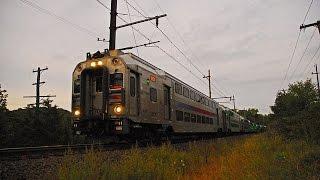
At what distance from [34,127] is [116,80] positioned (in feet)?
55.0

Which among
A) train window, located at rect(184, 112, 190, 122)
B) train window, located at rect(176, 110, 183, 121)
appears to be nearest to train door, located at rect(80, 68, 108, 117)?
train window, located at rect(176, 110, 183, 121)

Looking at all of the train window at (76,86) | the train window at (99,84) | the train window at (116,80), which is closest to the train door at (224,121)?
the train window at (99,84)

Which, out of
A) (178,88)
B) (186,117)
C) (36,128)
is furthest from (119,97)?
(36,128)

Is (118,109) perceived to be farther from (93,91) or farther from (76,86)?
(76,86)

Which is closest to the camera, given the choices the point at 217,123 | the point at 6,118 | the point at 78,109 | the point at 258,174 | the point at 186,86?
the point at 258,174

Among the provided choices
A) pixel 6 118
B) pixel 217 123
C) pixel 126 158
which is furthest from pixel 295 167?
pixel 217 123

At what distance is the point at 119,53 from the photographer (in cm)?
1280

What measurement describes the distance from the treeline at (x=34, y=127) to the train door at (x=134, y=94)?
44.2ft

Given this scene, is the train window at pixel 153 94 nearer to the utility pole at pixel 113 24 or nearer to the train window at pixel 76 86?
the train window at pixel 76 86

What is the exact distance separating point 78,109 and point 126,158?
510 cm

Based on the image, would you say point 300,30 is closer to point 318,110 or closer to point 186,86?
point 186,86

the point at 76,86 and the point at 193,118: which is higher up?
the point at 76,86

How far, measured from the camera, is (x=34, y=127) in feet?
86.0

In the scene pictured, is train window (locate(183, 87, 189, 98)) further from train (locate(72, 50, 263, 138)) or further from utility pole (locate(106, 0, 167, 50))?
utility pole (locate(106, 0, 167, 50))
